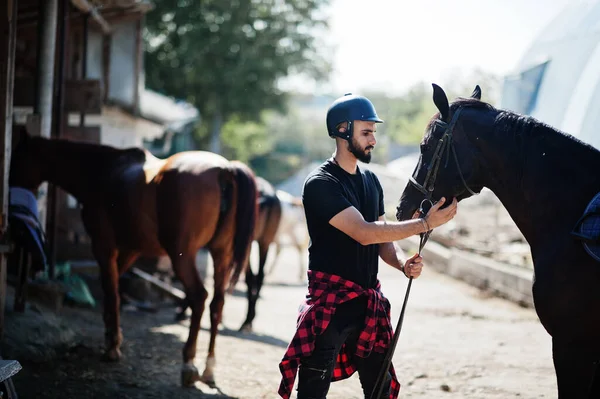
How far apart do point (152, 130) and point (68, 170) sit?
996 cm

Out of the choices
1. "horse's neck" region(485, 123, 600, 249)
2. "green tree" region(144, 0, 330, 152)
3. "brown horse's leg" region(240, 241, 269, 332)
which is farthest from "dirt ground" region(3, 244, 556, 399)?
"green tree" region(144, 0, 330, 152)

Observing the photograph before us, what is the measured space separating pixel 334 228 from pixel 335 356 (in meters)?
0.64

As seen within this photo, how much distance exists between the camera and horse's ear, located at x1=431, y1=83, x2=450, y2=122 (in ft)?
11.0

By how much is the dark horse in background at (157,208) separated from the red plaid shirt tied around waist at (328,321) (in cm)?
234

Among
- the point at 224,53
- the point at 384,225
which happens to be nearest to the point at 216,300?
the point at 384,225

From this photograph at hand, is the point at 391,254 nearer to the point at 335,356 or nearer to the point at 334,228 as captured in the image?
the point at 334,228

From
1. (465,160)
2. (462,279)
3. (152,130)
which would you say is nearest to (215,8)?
(152,130)

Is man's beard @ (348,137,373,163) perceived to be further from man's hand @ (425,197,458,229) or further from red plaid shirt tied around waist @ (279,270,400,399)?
red plaid shirt tied around waist @ (279,270,400,399)

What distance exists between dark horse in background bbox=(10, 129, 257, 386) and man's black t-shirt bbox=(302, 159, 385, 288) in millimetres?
2436

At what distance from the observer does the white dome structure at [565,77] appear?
6309mm

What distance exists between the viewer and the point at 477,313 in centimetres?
929

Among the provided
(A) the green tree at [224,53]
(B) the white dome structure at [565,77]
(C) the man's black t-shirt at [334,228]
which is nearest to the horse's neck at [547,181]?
(C) the man's black t-shirt at [334,228]

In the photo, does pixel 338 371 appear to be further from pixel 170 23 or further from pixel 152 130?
pixel 170 23

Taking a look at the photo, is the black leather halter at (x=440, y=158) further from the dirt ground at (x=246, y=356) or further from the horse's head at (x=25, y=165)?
the horse's head at (x=25, y=165)
